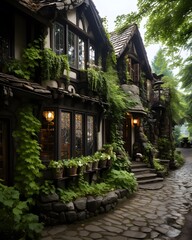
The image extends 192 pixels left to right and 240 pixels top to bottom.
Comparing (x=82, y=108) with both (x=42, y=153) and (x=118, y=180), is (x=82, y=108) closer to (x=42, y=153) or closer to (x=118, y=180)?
(x=42, y=153)

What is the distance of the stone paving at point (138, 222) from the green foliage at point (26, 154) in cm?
142

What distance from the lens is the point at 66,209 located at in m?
7.00

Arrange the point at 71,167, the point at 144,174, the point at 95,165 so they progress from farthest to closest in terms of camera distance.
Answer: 1. the point at 144,174
2. the point at 95,165
3. the point at 71,167

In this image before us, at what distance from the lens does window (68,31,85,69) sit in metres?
9.50

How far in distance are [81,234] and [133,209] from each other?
2703 millimetres

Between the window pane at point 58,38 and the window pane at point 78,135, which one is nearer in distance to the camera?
the window pane at point 58,38

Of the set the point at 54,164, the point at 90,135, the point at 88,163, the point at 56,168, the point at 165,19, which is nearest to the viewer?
the point at 165,19

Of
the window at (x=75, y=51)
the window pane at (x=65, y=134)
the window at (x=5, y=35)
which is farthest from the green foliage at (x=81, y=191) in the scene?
the window at (x=75, y=51)

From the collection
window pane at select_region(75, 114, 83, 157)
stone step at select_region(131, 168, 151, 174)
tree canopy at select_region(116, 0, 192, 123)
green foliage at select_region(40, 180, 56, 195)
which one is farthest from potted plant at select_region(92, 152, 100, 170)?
tree canopy at select_region(116, 0, 192, 123)

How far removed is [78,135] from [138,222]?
4.05 metres

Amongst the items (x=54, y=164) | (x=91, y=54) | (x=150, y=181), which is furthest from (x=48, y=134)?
(x=150, y=181)

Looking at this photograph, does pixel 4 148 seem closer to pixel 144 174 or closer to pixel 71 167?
pixel 71 167

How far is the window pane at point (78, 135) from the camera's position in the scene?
30.4 feet

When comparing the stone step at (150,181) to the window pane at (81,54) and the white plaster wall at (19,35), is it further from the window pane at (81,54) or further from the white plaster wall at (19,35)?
the white plaster wall at (19,35)
